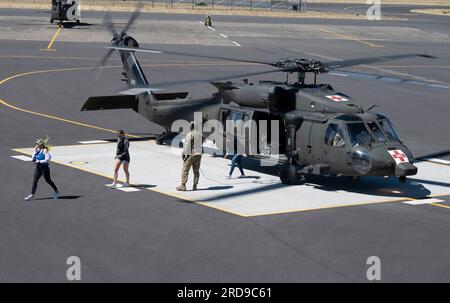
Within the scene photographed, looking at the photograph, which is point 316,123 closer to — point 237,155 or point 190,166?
point 237,155

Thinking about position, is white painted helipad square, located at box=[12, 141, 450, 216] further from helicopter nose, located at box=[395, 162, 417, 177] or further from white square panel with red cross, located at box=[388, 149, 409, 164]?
white square panel with red cross, located at box=[388, 149, 409, 164]

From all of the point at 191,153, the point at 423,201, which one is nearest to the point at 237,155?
the point at 191,153

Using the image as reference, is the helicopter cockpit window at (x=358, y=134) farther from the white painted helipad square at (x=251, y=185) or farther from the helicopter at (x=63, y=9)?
the helicopter at (x=63, y=9)

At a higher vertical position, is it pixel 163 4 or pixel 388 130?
pixel 163 4

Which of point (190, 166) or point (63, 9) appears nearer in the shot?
point (190, 166)

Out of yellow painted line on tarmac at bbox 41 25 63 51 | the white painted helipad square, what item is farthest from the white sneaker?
yellow painted line on tarmac at bbox 41 25 63 51

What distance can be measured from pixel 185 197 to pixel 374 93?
27160 mm

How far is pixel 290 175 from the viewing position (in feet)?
83.7

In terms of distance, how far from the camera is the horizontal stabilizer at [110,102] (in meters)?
31.8

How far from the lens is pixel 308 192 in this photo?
24.8 meters

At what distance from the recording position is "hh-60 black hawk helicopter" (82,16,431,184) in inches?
942

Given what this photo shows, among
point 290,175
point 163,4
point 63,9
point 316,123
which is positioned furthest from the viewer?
point 163,4

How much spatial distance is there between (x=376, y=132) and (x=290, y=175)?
304cm
